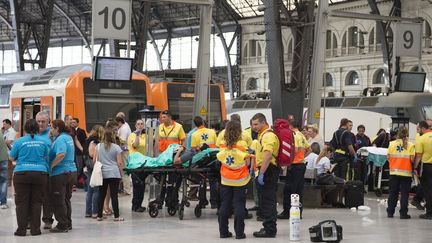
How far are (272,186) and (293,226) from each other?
766mm

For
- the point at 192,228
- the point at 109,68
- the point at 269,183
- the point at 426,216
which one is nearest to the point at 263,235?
the point at 269,183

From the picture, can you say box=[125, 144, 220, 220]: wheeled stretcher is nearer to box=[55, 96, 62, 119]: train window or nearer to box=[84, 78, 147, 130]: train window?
box=[84, 78, 147, 130]: train window

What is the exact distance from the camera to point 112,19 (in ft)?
66.0

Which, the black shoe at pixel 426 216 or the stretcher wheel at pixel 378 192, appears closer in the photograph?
the black shoe at pixel 426 216

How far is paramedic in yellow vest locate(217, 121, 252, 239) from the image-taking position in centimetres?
1175

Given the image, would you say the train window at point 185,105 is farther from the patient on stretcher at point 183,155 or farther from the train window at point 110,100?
the patient on stretcher at point 183,155

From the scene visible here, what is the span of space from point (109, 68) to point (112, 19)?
1.40 m

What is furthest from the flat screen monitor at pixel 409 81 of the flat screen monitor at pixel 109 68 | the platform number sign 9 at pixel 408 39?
the flat screen monitor at pixel 109 68

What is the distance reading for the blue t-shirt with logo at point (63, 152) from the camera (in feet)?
39.9

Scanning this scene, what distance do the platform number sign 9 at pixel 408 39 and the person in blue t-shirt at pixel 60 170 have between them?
537 inches

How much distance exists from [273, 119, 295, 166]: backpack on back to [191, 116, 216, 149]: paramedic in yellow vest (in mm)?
3123

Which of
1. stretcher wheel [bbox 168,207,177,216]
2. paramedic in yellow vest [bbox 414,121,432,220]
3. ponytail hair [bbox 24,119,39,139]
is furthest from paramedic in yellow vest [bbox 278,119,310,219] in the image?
ponytail hair [bbox 24,119,39,139]

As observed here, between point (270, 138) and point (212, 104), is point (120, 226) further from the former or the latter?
point (212, 104)

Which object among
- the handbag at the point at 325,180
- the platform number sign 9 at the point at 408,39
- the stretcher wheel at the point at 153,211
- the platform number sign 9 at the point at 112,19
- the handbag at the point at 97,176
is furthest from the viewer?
the platform number sign 9 at the point at 408,39
